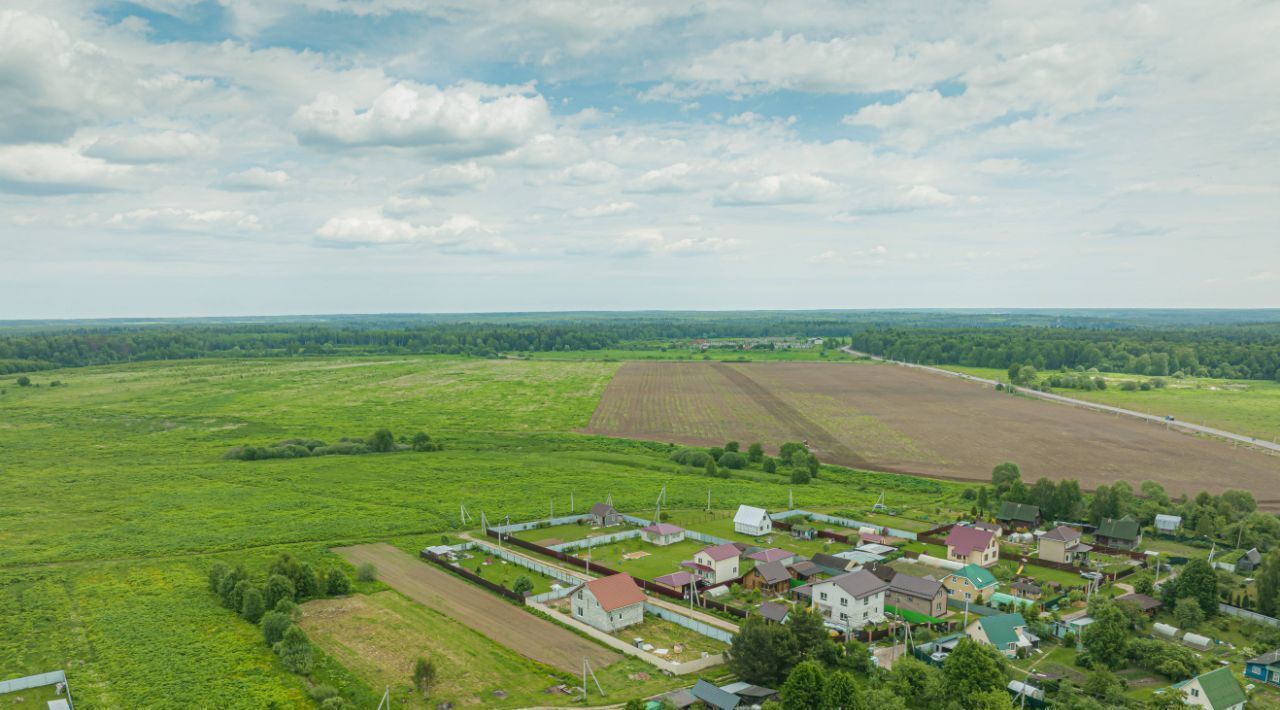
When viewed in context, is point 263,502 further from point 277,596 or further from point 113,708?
point 113,708

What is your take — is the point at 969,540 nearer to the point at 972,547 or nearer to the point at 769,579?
the point at 972,547

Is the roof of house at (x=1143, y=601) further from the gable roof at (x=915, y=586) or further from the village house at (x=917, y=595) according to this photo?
Result: the gable roof at (x=915, y=586)

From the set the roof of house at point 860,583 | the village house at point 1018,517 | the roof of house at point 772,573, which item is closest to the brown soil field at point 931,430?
the village house at point 1018,517

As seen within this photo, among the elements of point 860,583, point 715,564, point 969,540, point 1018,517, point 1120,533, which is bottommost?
point 1018,517

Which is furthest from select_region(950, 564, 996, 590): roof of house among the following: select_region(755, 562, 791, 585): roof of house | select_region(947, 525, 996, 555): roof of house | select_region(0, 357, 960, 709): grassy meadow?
select_region(0, 357, 960, 709): grassy meadow

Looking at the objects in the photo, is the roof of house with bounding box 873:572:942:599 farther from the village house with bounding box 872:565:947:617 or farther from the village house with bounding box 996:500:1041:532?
the village house with bounding box 996:500:1041:532

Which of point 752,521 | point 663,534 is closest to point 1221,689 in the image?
point 752,521

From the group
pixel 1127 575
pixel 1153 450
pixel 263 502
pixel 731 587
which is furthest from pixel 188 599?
pixel 1153 450
